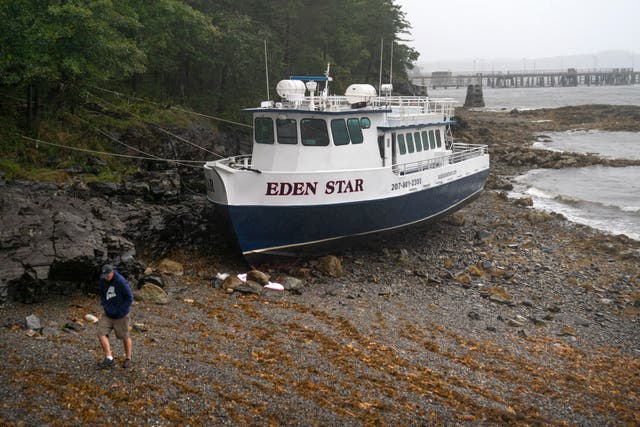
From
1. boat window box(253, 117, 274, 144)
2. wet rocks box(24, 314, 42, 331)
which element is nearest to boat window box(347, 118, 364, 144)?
boat window box(253, 117, 274, 144)

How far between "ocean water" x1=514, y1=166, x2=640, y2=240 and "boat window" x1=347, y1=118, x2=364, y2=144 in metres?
11.9

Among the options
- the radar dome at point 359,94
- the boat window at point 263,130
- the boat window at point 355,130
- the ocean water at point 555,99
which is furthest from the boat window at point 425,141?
the ocean water at point 555,99

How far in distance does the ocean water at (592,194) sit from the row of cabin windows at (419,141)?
7.58 metres

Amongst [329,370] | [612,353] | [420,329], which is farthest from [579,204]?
[329,370]

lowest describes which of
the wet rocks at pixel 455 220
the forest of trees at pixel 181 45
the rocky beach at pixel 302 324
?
the rocky beach at pixel 302 324

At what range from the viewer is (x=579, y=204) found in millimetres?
25922

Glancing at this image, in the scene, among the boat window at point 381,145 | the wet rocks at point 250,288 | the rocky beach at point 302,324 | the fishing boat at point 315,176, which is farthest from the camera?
the boat window at point 381,145

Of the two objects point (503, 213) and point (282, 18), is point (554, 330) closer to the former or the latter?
point (503, 213)

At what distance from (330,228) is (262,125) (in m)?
3.34

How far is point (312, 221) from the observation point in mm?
14594

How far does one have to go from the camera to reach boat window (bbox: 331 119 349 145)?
1480 centimetres

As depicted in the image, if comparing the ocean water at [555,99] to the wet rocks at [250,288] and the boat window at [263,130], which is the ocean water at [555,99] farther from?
the wet rocks at [250,288]

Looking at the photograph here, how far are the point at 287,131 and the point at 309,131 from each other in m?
0.59

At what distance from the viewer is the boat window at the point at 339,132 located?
1480 cm
